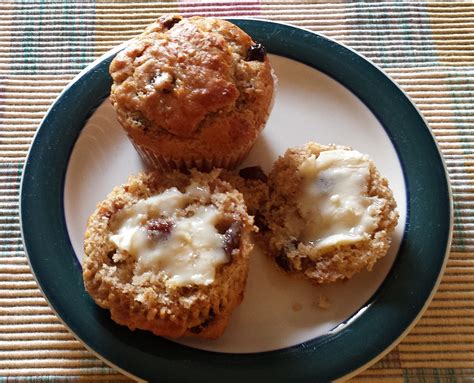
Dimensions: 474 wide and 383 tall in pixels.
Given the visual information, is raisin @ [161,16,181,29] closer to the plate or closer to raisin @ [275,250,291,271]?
the plate

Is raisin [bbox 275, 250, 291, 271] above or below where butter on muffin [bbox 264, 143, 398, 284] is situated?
below

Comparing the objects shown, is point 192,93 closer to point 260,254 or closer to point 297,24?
point 260,254

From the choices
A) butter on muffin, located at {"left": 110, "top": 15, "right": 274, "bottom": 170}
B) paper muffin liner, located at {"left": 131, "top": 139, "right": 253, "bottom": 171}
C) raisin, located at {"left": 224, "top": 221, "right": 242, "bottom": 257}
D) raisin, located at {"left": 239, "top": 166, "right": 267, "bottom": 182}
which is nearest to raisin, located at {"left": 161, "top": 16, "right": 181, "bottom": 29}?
butter on muffin, located at {"left": 110, "top": 15, "right": 274, "bottom": 170}

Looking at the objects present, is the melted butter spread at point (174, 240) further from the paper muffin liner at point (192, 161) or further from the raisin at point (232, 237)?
the paper muffin liner at point (192, 161)

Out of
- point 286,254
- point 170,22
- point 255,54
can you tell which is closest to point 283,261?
point 286,254

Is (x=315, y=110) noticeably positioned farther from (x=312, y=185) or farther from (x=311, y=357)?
(x=311, y=357)

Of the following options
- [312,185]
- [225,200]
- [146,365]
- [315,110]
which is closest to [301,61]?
[315,110]

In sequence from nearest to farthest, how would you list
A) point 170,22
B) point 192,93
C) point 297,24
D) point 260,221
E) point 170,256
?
point 170,256 → point 192,93 → point 260,221 → point 170,22 → point 297,24
